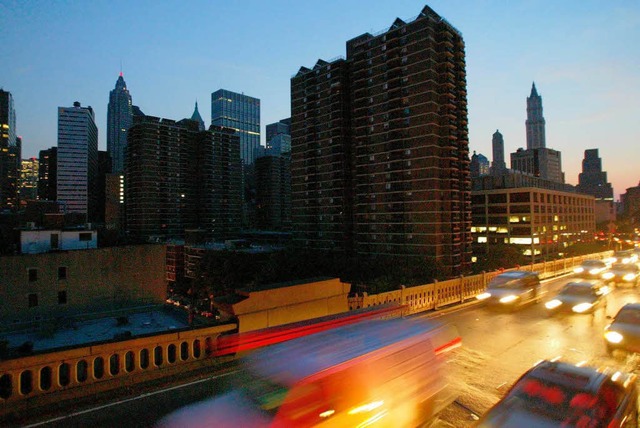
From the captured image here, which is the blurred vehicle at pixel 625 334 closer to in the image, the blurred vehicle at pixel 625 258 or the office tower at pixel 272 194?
the blurred vehicle at pixel 625 258

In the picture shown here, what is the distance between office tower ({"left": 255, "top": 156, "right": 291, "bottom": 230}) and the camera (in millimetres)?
181125

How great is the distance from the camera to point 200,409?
16.6 ft

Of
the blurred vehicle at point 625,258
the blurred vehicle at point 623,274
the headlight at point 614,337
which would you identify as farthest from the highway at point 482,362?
the blurred vehicle at point 625,258

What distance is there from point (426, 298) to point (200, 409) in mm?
10540

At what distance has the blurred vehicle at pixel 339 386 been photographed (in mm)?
4594

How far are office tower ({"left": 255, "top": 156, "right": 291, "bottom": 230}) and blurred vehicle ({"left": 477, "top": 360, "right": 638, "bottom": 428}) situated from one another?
173685 mm

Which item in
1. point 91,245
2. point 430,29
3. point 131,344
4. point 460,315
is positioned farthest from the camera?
point 430,29

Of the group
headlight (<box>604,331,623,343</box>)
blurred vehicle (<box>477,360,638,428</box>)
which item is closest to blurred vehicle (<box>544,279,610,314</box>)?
headlight (<box>604,331,623,343</box>)

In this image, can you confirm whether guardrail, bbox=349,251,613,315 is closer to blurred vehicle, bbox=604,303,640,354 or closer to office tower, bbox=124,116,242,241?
blurred vehicle, bbox=604,303,640,354

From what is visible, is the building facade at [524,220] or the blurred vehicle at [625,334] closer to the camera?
the blurred vehicle at [625,334]

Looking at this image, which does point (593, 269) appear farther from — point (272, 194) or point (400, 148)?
point (272, 194)

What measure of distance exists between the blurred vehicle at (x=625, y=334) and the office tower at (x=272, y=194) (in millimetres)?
170208

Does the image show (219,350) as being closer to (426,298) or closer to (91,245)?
(426,298)

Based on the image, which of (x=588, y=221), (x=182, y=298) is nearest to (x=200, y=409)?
(x=182, y=298)
